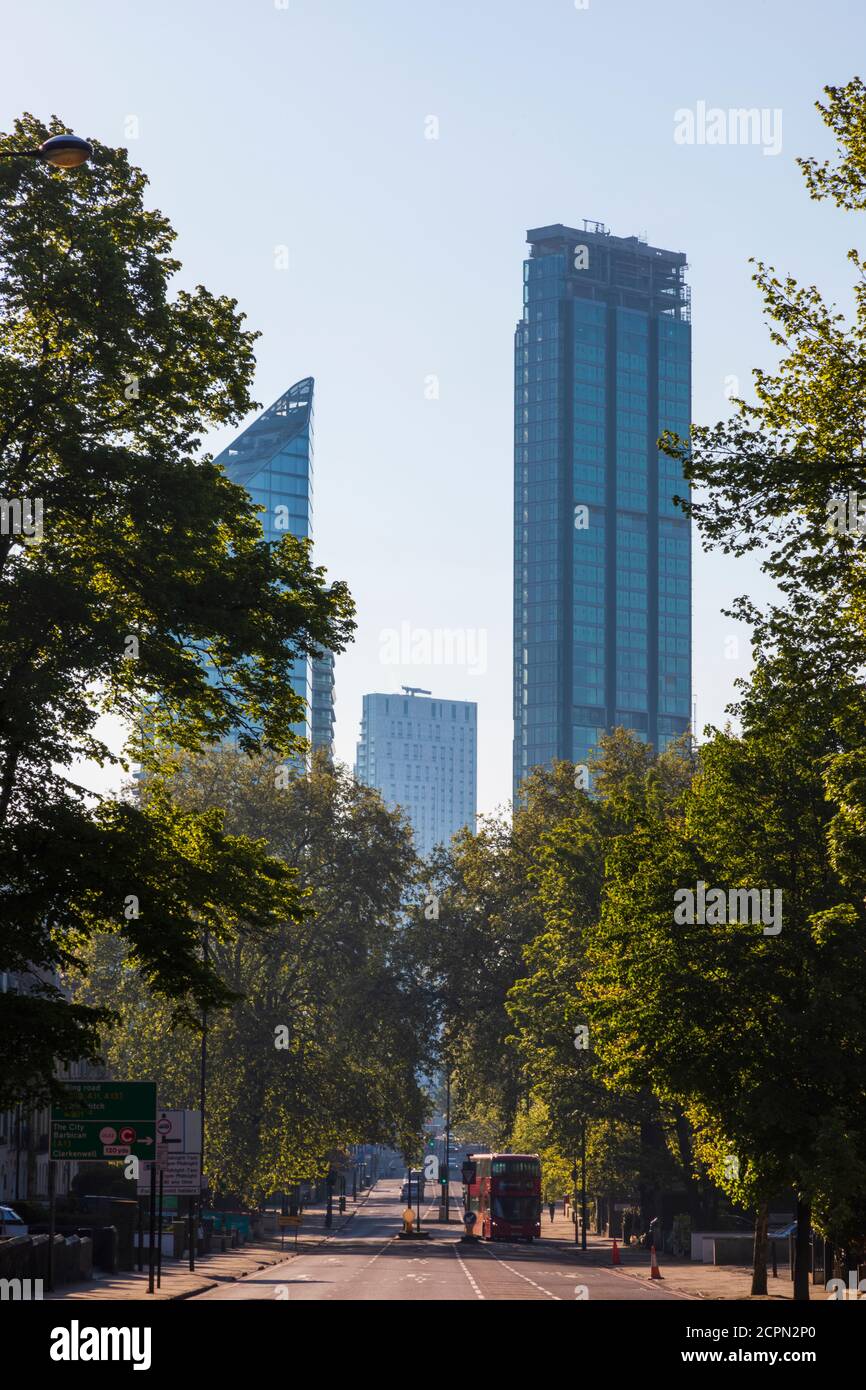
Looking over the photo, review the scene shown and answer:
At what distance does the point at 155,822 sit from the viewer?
28.5m

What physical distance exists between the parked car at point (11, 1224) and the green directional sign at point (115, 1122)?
37.5 ft

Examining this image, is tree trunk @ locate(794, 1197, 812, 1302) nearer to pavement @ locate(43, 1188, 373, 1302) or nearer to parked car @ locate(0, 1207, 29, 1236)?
pavement @ locate(43, 1188, 373, 1302)

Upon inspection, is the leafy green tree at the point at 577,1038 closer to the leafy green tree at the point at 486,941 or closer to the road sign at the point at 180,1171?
the leafy green tree at the point at 486,941

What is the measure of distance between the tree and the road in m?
11.7

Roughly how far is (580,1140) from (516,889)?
1978cm

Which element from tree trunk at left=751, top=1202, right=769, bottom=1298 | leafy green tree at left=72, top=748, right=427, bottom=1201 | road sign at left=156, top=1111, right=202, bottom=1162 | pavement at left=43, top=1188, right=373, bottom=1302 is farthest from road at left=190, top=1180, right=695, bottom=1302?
leafy green tree at left=72, top=748, right=427, bottom=1201

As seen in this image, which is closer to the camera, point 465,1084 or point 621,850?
point 621,850

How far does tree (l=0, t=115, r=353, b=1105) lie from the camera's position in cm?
2602

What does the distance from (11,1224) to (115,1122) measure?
46.3ft

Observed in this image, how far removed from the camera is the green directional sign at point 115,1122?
4428cm
